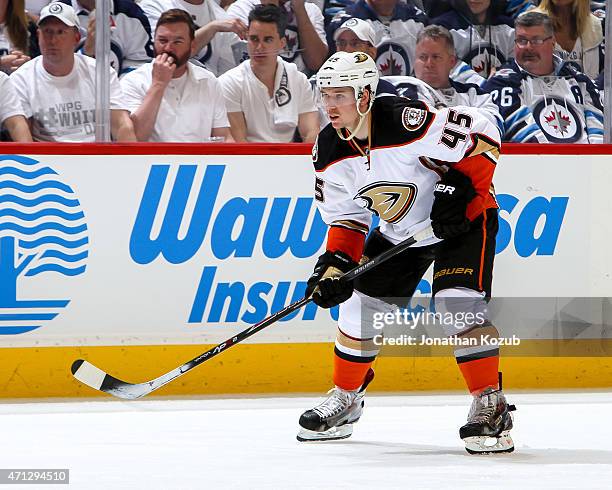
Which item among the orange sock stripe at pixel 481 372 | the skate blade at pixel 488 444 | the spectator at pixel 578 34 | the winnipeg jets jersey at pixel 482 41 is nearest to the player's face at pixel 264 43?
the winnipeg jets jersey at pixel 482 41

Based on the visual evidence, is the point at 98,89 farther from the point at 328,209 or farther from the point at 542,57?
the point at 542,57

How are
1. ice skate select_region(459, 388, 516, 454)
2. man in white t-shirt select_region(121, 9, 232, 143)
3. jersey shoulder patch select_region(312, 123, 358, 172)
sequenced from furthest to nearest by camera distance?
1. man in white t-shirt select_region(121, 9, 232, 143)
2. jersey shoulder patch select_region(312, 123, 358, 172)
3. ice skate select_region(459, 388, 516, 454)

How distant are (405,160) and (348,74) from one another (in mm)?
305

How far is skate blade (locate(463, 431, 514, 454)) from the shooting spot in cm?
321

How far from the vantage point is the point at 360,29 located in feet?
14.8

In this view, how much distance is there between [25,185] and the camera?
4.25 metres

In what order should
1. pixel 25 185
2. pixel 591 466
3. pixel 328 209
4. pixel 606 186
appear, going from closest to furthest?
pixel 591 466 < pixel 328 209 < pixel 25 185 < pixel 606 186

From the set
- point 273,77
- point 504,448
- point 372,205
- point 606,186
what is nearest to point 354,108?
point 372,205

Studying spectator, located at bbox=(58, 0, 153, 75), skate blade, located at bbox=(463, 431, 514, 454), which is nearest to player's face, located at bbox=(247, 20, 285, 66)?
spectator, located at bbox=(58, 0, 153, 75)

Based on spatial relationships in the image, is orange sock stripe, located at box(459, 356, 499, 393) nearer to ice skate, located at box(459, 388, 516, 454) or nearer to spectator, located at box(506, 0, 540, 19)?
ice skate, located at box(459, 388, 516, 454)

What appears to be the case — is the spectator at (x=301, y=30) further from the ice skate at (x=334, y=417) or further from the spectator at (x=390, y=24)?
the ice skate at (x=334, y=417)

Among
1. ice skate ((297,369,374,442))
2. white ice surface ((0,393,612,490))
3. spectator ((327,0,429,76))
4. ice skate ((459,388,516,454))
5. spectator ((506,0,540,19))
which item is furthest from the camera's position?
spectator ((506,0,540,19))

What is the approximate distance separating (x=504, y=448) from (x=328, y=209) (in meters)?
0.86

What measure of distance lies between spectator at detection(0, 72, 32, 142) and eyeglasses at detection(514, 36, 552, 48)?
1.93m
